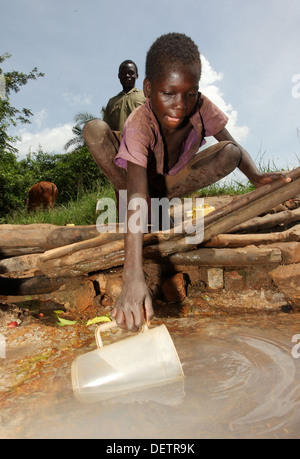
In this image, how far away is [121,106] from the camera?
4852 mm

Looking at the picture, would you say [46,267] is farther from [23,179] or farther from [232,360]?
[23,179]

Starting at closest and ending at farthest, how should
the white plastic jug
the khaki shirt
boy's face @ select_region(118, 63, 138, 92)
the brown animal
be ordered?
the white plastic jug < the khaki shirt < boy's face @ select_region(118, 63, 138, 92) < the brown animal

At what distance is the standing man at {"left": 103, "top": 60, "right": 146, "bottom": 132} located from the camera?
15.9 feet

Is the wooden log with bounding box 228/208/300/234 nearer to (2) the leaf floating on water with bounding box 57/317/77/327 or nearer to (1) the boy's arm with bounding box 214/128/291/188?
(1) the boy's arm with bounding box 214/128/291/188

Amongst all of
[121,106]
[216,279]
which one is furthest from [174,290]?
[121,106]

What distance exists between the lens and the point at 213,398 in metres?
1.29

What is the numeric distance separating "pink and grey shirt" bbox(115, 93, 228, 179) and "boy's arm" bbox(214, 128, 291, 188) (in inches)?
3.6

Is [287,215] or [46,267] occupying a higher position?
[287,215]

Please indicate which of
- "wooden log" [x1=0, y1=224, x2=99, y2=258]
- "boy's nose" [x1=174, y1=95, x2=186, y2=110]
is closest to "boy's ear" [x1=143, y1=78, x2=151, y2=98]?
"boy's nose" [x1=174, y1=95, x2=186, y2=110]

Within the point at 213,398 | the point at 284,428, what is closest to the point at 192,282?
the point at 213,398

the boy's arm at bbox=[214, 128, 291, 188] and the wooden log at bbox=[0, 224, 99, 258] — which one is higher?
the boy's arm at bbox=[214, 128, 291, 188]

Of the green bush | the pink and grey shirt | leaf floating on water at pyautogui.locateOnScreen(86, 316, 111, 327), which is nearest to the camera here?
the pink and grey shirt

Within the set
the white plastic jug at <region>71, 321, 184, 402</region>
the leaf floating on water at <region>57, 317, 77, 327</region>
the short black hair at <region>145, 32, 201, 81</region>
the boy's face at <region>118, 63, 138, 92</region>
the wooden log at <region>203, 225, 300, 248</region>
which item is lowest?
the leaf floating on water at <region>57, 317, 77, 327</region>

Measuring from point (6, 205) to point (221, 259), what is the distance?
1073 centimetres
